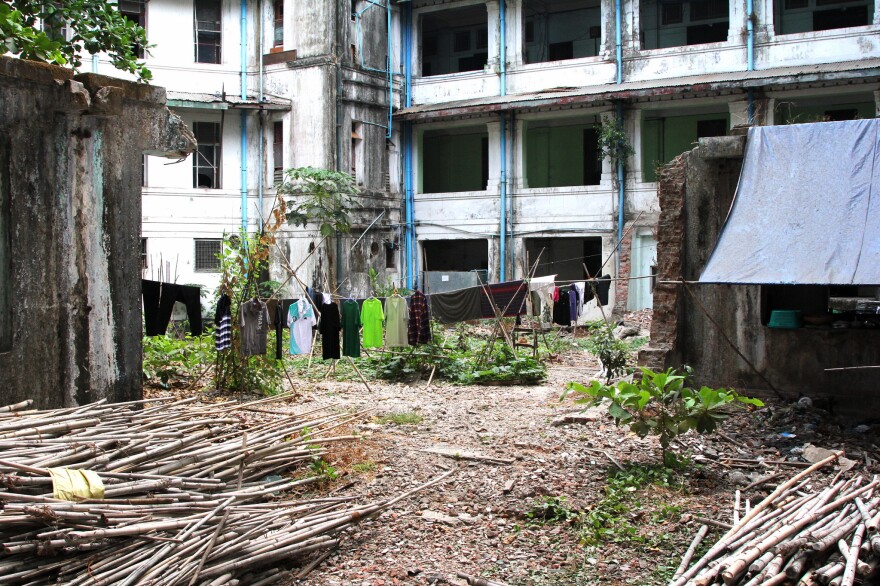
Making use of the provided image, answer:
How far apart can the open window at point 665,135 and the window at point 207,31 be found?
1144cm

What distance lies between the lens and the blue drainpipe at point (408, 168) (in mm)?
23938

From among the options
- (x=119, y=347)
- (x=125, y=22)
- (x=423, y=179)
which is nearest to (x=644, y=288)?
(x=423, y=179)

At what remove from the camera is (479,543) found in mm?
6355

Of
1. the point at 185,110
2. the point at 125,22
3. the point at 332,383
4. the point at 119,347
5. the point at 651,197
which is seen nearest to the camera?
the point at 119,347

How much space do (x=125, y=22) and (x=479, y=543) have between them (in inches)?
349

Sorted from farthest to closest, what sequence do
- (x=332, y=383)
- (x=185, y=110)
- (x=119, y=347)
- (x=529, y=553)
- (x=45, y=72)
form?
1. (x=185, y=110)
2. (x=332, y=383)
3. (x=119, y=347)
4. (x=45, y=72)
5. (x=529, y=553)

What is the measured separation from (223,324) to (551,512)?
593cm

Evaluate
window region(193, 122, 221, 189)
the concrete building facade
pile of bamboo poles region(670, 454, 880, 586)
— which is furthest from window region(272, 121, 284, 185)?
pile of bamboo poles region(670, 454, 880, 586)

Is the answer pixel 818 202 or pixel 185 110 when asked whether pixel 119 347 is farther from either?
pixel 185 110

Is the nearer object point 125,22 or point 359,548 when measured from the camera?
point 359,548

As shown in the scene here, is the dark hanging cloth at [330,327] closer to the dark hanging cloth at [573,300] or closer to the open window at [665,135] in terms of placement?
the dark hanging cloth at [573,300]

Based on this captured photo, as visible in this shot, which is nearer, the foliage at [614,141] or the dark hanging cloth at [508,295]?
the dark hanging cloth at [508,295]

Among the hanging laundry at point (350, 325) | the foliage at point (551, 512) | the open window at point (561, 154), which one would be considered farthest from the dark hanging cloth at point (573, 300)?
the foliage at point (551, 512)

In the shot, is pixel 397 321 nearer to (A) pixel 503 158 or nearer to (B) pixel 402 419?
(B) pixel 402 419
